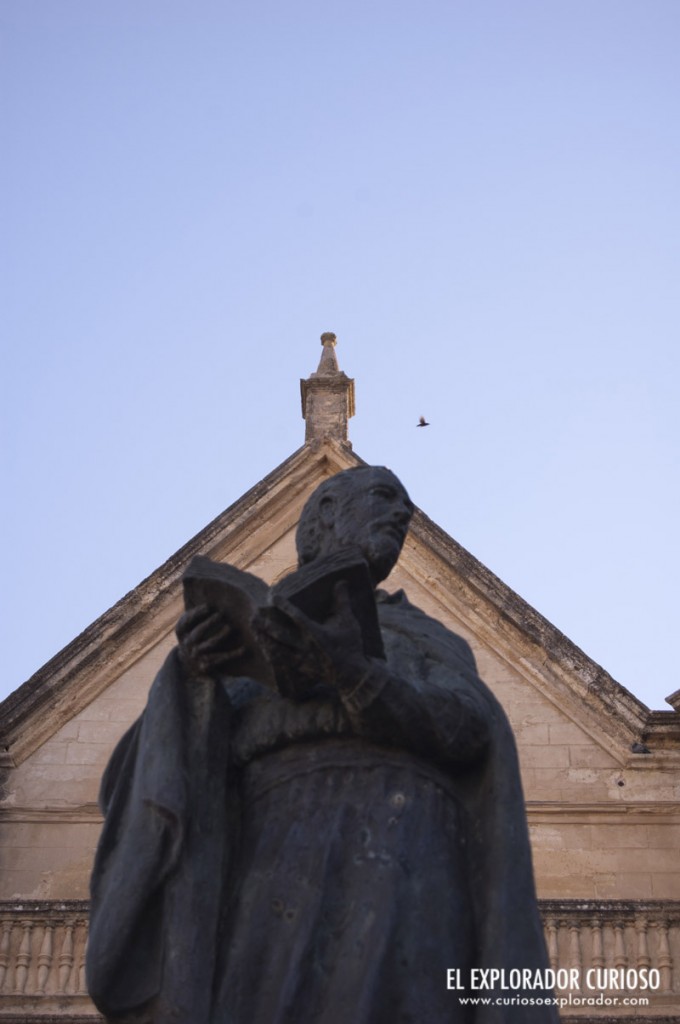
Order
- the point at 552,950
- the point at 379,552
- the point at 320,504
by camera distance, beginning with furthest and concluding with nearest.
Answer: the point at 552,950 → the point at 320,504 → the point at 379,552

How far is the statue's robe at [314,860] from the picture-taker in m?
3.52

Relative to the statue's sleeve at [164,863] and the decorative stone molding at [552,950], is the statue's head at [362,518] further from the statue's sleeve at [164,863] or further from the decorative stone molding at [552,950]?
the decorative stone molding at [552,950]

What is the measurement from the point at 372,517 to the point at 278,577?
11.5m

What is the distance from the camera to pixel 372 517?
4125 mm

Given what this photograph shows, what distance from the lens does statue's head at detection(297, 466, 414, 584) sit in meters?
4.09

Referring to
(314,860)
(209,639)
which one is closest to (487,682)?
(209,639)

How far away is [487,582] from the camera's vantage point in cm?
1570

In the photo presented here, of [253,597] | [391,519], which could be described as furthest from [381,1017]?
[391,519]

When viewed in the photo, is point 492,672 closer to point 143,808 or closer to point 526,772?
point 526,772

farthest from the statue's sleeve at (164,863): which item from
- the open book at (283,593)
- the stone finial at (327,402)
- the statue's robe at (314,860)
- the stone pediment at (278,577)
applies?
the stone finial at (327,402)

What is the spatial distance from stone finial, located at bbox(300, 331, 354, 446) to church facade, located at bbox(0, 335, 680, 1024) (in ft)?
0.43

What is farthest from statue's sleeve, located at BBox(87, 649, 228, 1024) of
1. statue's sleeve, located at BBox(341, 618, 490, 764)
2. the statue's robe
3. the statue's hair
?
the statue's hair

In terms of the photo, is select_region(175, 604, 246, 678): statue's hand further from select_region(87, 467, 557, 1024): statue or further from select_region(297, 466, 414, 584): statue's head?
select_region(297, 466, 414, 584): statue's head

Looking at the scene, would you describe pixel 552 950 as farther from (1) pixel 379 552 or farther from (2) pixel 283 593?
(2) pixel 283 593
